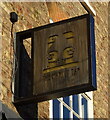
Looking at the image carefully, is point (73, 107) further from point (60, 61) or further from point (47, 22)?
point (60, 61)

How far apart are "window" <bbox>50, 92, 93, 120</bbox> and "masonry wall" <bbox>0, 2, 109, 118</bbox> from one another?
317 millimetres

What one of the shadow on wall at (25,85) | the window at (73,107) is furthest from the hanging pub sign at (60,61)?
the window at (73,107)

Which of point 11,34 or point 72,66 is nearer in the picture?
point 72,66

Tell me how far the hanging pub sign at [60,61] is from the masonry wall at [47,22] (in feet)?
0.83

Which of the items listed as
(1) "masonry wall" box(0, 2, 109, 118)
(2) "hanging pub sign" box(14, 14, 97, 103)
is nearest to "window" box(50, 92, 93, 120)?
(1) "masonry wall" box(0, 2, 109, 118)

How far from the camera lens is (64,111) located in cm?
1042

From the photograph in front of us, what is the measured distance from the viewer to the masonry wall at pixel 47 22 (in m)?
8.70

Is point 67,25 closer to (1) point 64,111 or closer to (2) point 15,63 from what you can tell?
(2) point 15,63

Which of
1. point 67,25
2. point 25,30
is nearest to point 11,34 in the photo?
point 25,30

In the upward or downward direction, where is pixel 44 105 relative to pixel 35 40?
downward

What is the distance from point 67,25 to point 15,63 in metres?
0.97

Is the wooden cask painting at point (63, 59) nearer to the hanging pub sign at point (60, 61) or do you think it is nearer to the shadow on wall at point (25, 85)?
the hanging pub sign at point (60, 61)

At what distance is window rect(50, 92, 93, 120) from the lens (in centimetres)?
1012

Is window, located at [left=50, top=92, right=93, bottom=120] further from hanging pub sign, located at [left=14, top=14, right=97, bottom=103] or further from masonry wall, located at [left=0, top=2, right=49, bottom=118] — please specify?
hanging pub sign, located at [left=14, top=14, right=97, bottom=103]
